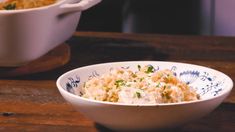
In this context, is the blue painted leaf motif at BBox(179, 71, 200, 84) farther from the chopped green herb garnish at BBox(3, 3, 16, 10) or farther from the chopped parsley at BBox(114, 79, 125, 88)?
the chopped green herb garnish at BBox(3, 3, 16, 10)

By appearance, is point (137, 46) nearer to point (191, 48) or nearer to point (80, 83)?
point (191, 48)

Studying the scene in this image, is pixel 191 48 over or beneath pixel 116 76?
beneath

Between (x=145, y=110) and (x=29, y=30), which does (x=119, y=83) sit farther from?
(x=29, y=30)

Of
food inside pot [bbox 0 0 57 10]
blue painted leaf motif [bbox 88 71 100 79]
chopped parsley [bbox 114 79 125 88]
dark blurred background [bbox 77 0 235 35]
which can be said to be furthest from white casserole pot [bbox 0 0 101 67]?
dark blurred background [bbox 77 0 235 35]

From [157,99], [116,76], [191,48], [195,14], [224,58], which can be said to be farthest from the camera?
[195,14]

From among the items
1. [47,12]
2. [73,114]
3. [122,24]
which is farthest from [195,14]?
[73,114]
